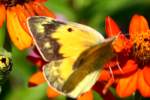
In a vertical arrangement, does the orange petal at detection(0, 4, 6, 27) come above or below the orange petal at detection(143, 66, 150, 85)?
above

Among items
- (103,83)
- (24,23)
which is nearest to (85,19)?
(24,23)

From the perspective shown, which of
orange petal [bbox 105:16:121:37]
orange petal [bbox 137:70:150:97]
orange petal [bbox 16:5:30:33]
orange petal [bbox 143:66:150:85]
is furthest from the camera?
orange petal [bbox 16:5:30:33]

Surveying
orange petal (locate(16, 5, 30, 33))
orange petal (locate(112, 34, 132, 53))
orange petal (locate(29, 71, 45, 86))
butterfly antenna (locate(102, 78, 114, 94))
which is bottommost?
butterfly antenna (locate(102, 78, 114, 94))

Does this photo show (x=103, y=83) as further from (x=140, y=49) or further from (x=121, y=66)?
(x=140, y=49)

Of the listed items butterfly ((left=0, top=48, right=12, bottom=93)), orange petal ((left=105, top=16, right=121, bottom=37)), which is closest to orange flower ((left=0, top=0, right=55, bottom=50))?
butterfly ((left=0, top=48, right=12, bottom=93))

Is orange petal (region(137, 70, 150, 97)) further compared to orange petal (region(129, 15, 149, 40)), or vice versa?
orange petal (region(129, 15, 149, 40))

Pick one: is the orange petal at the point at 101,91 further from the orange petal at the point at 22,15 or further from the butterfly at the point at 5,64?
the orange petal at the point at 22,15

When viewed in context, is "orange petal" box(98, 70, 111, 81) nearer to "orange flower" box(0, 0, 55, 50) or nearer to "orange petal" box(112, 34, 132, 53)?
"orange petal" box(112, 34, 132, 53)

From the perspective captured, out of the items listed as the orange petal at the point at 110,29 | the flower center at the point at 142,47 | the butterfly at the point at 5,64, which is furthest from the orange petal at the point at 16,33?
the flower center at the point at 142,47
